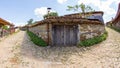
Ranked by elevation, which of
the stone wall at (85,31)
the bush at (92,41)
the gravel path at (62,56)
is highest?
the stone wall at (85,31)

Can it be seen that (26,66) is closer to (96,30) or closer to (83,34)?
(83,34)

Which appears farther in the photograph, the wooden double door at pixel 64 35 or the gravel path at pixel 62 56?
the wooden double door at pixel 64 35

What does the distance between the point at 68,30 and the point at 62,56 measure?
387 cm

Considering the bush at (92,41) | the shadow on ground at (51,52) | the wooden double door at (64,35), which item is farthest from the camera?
the wooden double door at (64,35)

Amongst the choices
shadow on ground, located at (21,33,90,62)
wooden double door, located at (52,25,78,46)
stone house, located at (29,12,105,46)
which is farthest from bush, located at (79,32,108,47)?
wooden double door, located at (52,25,78,46)

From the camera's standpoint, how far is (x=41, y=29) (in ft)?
60.3

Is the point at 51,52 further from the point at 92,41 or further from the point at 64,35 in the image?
the point at 92,41

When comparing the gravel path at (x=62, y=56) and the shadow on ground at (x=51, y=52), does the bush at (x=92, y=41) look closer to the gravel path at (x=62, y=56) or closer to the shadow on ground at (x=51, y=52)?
the gravel path at (x=62, y=56)

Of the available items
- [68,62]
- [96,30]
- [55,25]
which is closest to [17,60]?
[68,62]

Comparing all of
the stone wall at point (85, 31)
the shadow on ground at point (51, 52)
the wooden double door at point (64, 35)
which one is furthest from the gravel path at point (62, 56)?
the wooden double door at point (64, 35)

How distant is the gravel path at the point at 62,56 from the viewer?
1231cm

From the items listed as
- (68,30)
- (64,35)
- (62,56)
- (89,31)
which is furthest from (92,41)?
(62,56)

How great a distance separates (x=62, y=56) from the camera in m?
14.2

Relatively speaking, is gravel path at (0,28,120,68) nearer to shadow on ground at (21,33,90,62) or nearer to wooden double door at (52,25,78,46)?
shadow on ground at (21,33,90,62)
